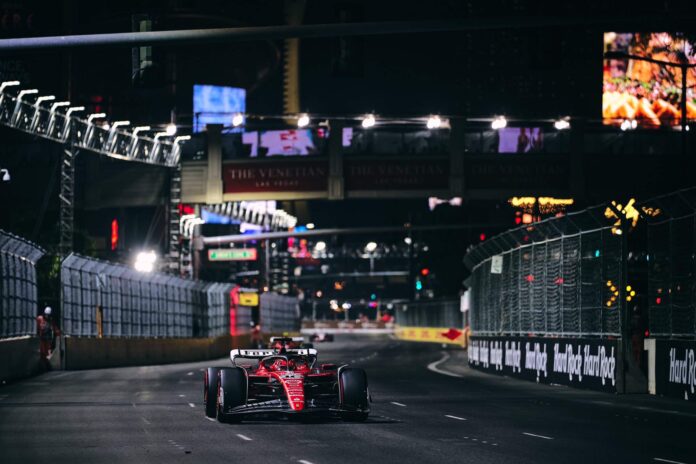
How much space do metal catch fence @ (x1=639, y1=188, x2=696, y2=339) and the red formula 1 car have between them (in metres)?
8.75

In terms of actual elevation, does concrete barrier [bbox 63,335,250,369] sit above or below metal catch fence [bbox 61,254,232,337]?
below

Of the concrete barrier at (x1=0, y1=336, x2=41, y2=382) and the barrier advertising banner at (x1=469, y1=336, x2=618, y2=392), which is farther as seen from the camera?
the concrete barrier at (x1=0, y1=336, x2=41, y2=382)

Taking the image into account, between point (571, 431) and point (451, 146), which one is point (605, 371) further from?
point (451, 146)

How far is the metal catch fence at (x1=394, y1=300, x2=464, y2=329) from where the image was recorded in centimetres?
9562

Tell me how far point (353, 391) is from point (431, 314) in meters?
90.9

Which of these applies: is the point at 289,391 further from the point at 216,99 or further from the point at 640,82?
the point at 216,99

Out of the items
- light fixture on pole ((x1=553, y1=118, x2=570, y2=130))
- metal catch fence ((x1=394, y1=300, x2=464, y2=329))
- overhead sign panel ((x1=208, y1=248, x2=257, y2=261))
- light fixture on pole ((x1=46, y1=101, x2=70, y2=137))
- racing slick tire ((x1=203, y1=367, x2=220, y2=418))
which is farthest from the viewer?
metal catch fence ((x1=394, y1=300, x2=464, y2=329))

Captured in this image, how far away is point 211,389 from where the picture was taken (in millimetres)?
21531

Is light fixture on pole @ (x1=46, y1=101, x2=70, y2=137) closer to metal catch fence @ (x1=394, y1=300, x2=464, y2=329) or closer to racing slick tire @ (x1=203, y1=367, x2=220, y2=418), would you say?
racing slick tire @ (x1=203, y1=367, x2=220, y2=418)

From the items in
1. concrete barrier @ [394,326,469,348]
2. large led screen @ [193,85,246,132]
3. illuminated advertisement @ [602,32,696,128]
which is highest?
large led screen @ [193,85,246,132]

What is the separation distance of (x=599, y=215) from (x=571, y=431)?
1237 cm

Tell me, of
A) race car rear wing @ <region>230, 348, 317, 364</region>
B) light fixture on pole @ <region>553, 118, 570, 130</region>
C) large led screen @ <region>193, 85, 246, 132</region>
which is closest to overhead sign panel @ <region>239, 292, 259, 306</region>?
light fixture on pole @ <region>553, 118, 570, 130</region>

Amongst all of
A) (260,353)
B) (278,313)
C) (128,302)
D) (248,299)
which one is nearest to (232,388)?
(260,353)

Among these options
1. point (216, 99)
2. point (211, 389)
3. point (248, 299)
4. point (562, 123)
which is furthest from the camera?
point (216, 99)
